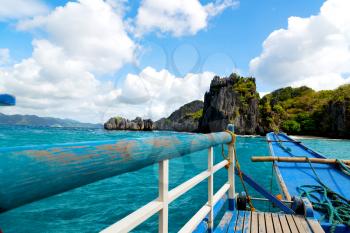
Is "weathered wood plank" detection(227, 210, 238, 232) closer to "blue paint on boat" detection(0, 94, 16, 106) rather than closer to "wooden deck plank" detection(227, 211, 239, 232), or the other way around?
"wooden deck plank" detection(227, 211, 239, 232)

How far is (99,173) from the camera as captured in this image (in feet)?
3.01

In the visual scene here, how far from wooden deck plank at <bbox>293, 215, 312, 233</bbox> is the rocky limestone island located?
135m

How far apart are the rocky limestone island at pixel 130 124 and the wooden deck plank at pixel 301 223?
13535cm

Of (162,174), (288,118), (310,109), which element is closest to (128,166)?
(162,174)

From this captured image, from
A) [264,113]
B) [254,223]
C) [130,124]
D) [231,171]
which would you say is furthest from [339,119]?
[130,124]

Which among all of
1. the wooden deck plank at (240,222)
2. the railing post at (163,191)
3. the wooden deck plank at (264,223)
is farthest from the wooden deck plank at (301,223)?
the railing post at (163,191)

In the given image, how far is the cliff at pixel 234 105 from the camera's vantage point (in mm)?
89375

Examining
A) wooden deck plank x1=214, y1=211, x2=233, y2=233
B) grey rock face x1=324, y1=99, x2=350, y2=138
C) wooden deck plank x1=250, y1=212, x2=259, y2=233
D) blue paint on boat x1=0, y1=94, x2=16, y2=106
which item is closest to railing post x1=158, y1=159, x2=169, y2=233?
blue paint on boat x1=0, y1=94, x2=16, y2=106

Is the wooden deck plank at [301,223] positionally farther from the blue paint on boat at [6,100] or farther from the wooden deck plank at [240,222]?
the blue paint on boat at [6,100]

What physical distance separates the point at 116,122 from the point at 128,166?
148279 millimetres

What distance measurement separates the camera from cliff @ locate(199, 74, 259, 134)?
89.4 m

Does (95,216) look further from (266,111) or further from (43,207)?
(266,111)

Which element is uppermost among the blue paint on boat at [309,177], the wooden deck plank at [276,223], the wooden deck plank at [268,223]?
the blue paint on boat at [309,177]

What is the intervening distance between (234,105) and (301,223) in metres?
91.4
